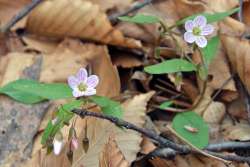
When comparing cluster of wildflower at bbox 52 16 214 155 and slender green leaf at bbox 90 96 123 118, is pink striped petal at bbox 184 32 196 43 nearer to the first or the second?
cluster of wildflower at bbox 52 16 214 155

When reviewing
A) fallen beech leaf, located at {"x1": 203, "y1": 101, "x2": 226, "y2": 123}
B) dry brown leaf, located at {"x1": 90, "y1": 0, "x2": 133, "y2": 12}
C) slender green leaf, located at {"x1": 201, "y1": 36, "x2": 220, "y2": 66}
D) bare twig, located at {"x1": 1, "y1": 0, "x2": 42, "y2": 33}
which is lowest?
fallen beech leaf, located at {"x1": 203, "y1": 101, "x2": 226, "y2": 123}

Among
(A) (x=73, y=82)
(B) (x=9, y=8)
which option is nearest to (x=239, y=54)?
(A) (x=73, y=82)

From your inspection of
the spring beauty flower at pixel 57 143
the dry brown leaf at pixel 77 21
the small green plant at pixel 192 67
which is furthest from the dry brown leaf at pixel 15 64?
the spring beauty flower at pixel 57 143

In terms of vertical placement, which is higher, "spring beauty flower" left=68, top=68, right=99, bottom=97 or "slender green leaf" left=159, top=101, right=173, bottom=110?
"spring beauty flower" left=68, top=68, right=99, bottom=97

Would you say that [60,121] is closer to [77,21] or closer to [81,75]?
[81,75]

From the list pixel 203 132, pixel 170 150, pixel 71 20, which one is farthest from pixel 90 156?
pixel 71 20

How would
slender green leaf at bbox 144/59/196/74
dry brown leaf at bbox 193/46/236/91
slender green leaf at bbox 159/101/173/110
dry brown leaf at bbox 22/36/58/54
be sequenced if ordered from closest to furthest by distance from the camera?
slender green leaf at bbox 144/59/196/74, slender green leaf at bbox 159/101/173/110, dry brown leaf at bbox 193/46/236/91, dry brown leaf at bbox 22/36/58/54

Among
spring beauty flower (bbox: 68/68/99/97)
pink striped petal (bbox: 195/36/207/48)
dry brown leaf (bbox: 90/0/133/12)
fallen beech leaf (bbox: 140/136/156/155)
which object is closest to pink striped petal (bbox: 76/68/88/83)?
spring beauty flower (bbox: 68/68/99/97)
